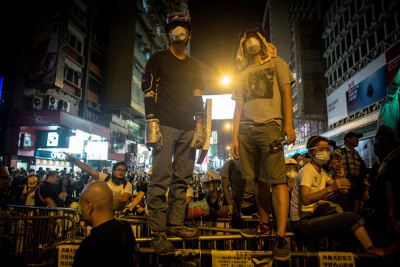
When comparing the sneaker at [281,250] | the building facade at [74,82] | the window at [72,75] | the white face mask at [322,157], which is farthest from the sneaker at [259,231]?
the window at [72,75]

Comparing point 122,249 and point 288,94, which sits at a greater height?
point 288,94

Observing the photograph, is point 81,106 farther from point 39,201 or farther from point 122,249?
point 122,249

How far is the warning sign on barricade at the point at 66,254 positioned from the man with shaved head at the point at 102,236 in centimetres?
85

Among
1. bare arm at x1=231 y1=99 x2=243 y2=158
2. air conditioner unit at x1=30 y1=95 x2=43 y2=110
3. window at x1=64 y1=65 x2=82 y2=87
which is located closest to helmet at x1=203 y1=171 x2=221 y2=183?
bare arm at x1=231 y1=99 x2=243 y2=158

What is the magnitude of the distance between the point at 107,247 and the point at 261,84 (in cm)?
269

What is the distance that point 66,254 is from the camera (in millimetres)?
2746

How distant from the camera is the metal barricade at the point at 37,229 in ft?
15.9

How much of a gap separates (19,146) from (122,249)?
22904 mm

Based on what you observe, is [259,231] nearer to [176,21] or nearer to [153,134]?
[153,134]

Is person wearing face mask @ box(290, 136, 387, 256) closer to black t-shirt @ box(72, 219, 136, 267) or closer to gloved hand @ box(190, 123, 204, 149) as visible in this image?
gloved hand @ box(190, 123, 204, 149)

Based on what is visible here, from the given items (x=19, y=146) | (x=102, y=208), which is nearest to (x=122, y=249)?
(x=102, y=208)

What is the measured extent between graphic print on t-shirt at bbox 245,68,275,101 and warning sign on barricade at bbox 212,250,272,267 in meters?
2.01

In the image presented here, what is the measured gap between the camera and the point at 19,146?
19703mm

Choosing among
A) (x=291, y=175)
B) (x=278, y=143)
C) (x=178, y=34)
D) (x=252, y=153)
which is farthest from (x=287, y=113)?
(x=291, y=175)
